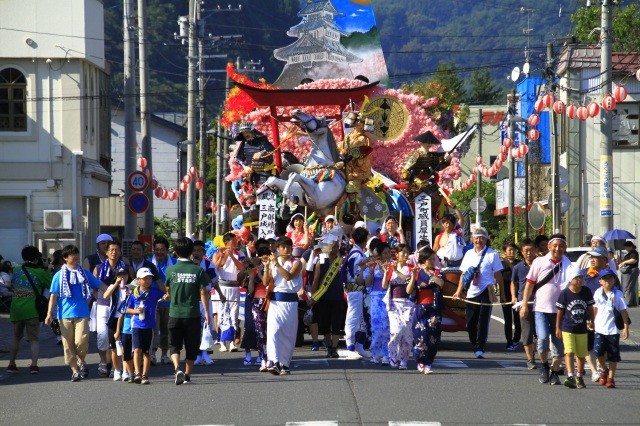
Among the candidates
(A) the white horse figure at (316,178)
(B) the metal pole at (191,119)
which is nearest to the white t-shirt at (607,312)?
(A) the white horse figure at (316,178)

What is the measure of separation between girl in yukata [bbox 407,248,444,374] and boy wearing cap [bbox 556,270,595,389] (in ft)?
6.57

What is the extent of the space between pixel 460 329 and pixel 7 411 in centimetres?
835

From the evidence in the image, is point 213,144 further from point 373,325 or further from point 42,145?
point 373,325

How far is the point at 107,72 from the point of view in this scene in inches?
1734

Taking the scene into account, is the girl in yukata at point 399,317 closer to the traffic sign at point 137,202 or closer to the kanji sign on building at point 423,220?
the kanji sign on building at point 423,220

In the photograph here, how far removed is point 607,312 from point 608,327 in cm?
18

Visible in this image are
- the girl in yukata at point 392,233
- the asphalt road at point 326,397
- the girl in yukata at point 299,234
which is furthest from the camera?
the girl in yukata at point 392,233

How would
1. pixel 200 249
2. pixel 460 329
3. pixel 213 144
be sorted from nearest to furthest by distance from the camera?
pixel 200 249 < pixel 460 329 < pixel 213 144

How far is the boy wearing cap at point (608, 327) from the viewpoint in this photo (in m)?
14.9

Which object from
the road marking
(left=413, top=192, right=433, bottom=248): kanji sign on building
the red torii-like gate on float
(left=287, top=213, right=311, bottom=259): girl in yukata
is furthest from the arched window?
the road marking

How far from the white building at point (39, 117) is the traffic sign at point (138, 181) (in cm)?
884

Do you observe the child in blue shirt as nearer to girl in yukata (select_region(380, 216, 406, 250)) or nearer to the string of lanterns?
girl in yukata (select_region(380, 216, 406, 250))

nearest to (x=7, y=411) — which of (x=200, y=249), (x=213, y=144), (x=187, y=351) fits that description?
(x=187, y=351)

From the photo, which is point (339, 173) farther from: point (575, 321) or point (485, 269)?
point (575, 321)
